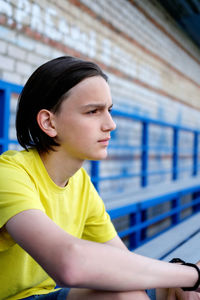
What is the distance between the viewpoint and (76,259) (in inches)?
27.3

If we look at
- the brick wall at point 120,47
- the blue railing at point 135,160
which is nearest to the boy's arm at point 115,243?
the blue railing at point 135,160

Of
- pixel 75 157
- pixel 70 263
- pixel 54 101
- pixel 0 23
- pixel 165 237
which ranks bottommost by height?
pixel 165 237

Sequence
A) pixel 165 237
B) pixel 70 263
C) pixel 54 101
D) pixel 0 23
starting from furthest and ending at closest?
pixel 0 23
pixel 165 237
pixel 54 101
pixel 70 263

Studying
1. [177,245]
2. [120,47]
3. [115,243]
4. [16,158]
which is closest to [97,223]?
[115,243]

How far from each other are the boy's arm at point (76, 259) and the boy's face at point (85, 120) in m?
0.27

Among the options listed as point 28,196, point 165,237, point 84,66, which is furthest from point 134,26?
point 28,196

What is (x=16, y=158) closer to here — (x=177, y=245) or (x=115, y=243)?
(x=115, y=243)

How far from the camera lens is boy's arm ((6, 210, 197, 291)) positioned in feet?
2.27

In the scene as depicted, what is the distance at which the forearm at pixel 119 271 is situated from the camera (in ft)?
2.31

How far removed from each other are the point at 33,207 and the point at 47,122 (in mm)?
307

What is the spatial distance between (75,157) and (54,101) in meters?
0.19

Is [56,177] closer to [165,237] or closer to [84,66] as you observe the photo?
[84,66]

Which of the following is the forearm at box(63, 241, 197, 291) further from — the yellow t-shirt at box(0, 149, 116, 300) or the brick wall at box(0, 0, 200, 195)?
the brick wall at box(0, 0, 200, 195)

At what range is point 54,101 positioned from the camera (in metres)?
0.94
